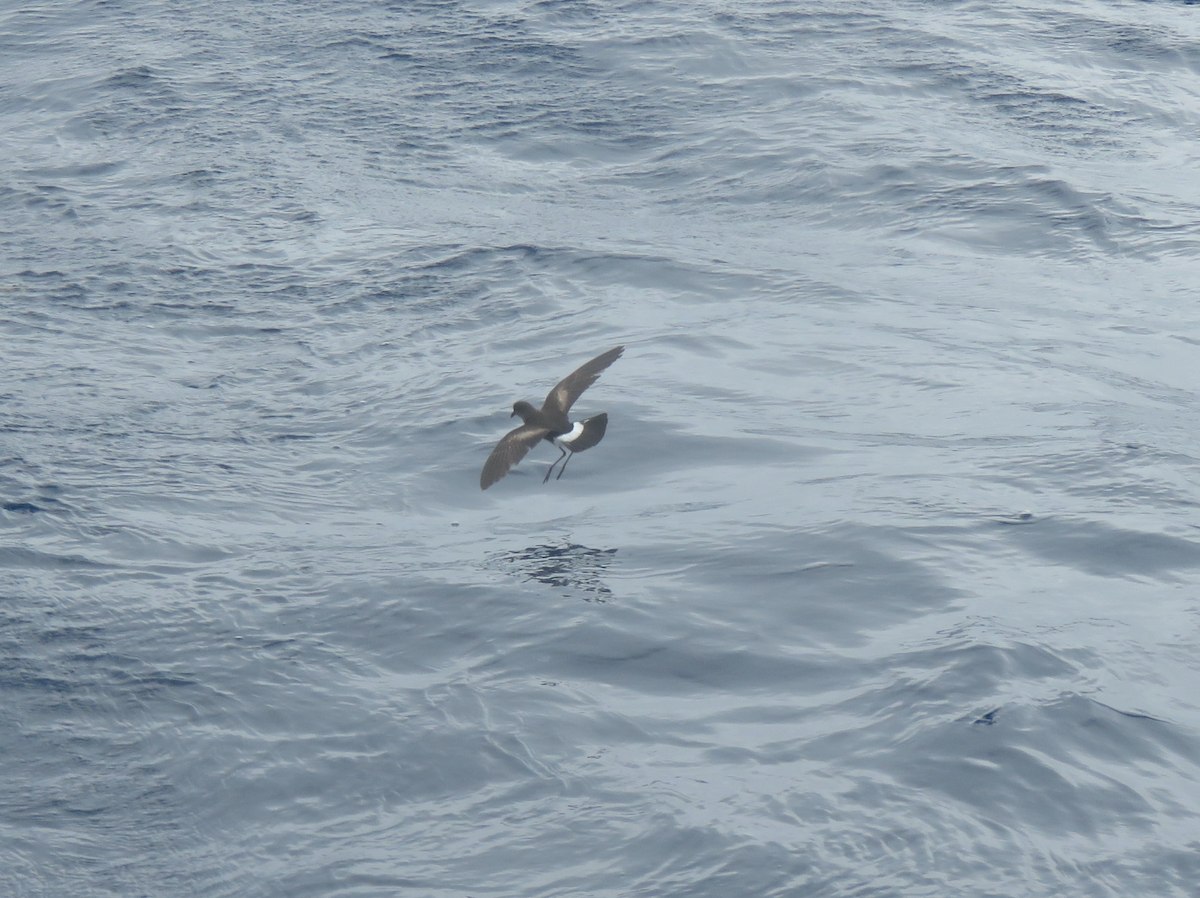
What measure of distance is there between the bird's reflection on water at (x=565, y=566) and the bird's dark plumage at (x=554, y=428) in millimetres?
455

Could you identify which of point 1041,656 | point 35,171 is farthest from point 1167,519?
point 35,171

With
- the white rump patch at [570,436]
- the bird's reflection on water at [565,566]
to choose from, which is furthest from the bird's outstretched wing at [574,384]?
the bird's reflection on water at [565,566]

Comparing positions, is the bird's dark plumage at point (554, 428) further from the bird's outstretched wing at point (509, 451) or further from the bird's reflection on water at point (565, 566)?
the bird's reflection on water at point (565, 566)

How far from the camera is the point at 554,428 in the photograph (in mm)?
7320

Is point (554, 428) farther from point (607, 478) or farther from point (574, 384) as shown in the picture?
point (607, 478)

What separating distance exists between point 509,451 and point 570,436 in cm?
40

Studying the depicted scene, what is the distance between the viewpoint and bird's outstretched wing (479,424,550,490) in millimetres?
6918

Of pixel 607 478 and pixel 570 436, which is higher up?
pixel 570 436

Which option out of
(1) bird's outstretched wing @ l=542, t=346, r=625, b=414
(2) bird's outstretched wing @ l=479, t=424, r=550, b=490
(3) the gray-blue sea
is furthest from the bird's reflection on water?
(1) bird's outstretched wing @ l=542, t=346, r=625, b=414

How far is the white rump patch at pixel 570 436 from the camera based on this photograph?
7.25m

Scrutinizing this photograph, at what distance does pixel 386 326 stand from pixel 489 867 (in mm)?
5774

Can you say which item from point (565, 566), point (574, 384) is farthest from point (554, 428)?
point (565, 566)

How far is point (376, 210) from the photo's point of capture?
39.9ft

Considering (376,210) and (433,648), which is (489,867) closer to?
(433,648)
